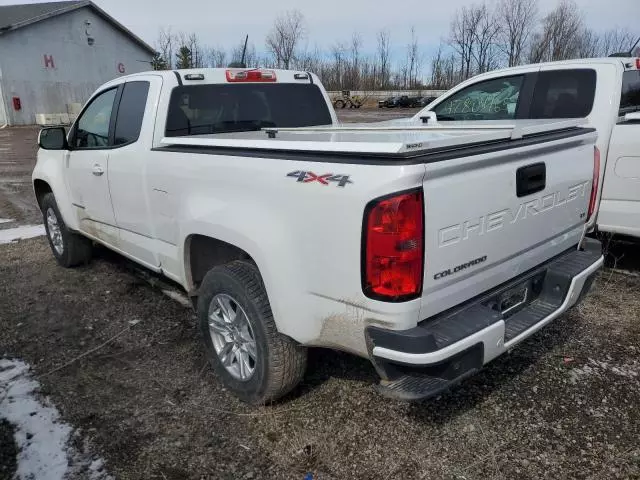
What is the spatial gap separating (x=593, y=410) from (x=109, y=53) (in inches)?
1459

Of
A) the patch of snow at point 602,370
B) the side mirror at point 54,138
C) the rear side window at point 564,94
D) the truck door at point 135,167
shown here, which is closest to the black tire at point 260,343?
the truck door at point 135,167

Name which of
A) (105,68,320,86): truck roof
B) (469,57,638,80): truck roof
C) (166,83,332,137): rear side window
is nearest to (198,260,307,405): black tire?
(166,83,332,137): rear side window

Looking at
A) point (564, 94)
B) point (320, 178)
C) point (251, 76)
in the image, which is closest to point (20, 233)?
point (251, 76)

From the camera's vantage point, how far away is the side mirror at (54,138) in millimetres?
4668

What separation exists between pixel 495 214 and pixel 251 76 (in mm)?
2577

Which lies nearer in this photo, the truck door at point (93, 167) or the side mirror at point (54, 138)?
the truck door at point (93, 167)

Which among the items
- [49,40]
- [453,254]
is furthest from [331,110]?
[49,40]

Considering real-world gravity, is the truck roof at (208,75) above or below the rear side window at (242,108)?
above

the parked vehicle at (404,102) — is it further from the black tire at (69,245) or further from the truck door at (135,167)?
the truck door at (135,167)

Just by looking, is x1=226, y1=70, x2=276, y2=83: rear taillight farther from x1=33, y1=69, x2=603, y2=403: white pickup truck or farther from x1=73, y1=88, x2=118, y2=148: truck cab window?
x1=73, y1=88, x2=118, y2=148: truck cab window

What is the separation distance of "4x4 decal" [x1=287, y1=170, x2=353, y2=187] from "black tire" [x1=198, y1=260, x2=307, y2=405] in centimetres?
68

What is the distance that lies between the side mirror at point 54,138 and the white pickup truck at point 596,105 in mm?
2966

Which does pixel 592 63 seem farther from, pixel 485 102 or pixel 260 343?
pixel 260 343

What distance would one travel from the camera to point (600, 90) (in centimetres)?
467
